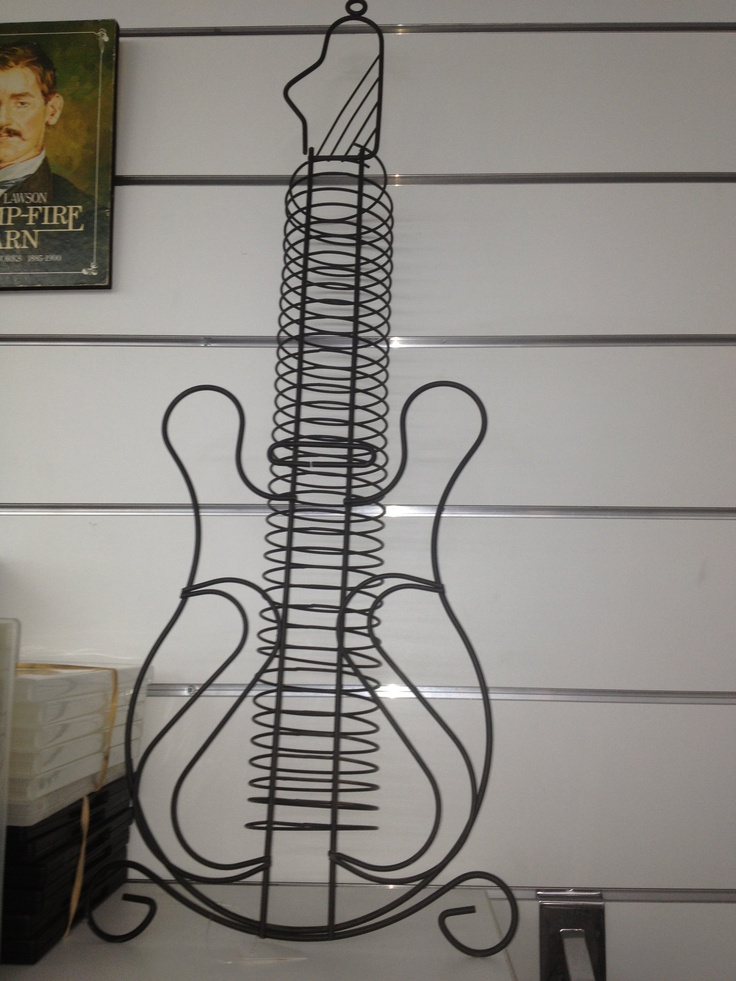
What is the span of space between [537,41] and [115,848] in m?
1.24

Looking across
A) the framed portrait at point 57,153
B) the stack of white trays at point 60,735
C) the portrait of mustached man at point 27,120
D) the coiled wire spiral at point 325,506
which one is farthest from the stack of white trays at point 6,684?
the portrait of mustached man at point 27,120

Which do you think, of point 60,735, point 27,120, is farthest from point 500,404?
point 27,120

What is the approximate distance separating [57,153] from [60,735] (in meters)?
0.81

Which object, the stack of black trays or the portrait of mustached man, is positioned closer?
the stack of black trays

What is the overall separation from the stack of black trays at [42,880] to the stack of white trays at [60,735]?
19 mm

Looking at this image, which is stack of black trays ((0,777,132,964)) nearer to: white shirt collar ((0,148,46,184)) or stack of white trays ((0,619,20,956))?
stack of white trays ((0,619,20,956))

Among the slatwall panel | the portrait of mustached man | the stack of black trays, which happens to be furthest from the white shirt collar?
the stack of black trays

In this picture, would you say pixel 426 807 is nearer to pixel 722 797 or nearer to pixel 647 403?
pixel 722 797

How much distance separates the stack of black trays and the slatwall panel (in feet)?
0.64

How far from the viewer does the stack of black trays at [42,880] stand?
30.1 inches

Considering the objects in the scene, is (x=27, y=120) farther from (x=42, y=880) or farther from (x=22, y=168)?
(x=42, y=880)

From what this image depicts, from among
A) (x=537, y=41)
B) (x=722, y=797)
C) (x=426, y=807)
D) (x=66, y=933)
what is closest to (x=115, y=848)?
(x=66, y=933)

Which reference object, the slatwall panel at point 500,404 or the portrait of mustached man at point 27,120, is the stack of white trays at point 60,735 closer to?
the slatwall panel at point 500,404

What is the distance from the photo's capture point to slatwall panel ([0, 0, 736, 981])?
1047 mm
